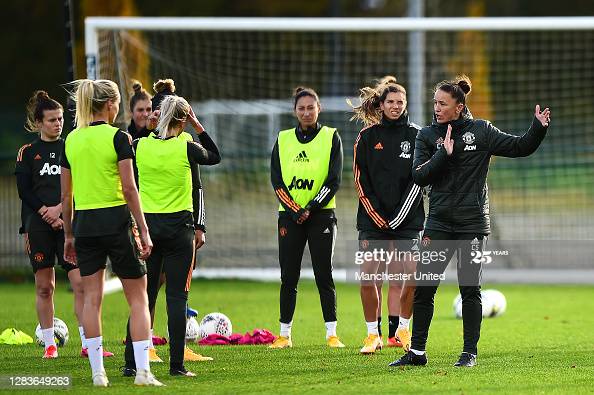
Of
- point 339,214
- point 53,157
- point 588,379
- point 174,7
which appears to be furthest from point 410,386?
point 174,7

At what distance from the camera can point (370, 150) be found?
9.98 meters

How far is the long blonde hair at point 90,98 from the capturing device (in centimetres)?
768

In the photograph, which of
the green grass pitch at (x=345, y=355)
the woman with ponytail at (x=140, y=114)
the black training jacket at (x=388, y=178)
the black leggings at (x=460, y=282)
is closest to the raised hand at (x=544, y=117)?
the black leggings at (x=460, y=282)

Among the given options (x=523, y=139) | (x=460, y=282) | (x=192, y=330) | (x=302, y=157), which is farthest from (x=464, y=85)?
(x=192, y=330)

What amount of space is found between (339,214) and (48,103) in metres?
10.6

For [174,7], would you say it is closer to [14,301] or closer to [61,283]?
[61,283]

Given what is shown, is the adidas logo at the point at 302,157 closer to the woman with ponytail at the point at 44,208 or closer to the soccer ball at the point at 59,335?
the woman with ponytail at the point at 44,208

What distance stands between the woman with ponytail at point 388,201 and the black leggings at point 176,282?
203 centimetres

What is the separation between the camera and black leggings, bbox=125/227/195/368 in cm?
827

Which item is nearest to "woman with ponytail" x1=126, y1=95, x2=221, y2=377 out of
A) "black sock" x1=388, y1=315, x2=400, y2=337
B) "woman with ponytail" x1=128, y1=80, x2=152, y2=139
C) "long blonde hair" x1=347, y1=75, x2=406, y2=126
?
"woman with ponytail" x1=128, y1=80, x2=152, y2=139

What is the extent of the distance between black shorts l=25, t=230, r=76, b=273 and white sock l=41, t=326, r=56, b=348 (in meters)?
0.54

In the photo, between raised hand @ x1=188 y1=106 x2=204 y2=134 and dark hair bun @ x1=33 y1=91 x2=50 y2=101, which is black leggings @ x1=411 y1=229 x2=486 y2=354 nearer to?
raised hand @ x1=188 y1=106 x2=204 y2=134

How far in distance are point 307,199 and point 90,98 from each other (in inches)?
118

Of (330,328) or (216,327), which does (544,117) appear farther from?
(216,327)
